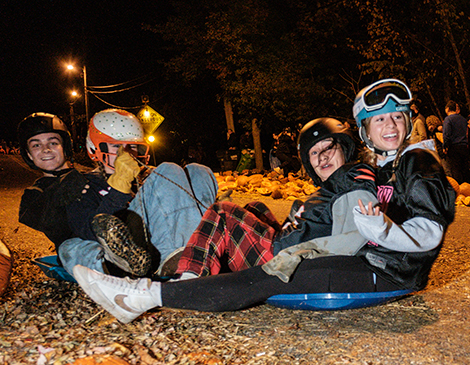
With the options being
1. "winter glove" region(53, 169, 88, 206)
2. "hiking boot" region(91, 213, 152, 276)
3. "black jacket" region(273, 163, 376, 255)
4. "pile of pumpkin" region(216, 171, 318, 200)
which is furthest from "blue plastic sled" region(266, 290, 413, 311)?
"pile of pumpkin" region(216, 171, 318, 200)

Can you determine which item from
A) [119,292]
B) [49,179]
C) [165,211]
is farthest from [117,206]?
[119,292]

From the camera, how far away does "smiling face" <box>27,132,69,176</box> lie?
395 cm

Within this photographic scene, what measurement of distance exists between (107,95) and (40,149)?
107ft

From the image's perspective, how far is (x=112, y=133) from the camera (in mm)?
3992

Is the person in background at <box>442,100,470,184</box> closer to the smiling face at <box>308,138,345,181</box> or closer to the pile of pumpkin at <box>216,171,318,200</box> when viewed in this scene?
the pile of pumpkin at <box>216,171,318,200</box>

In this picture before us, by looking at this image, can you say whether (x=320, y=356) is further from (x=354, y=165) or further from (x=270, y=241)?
(x=354, y=165)

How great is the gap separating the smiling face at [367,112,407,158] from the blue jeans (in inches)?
54.9

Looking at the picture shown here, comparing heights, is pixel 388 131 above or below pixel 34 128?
below

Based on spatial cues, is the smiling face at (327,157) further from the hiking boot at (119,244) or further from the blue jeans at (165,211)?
the hiking boot at (119,244)

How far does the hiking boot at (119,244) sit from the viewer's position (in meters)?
2.92

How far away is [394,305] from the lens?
3.26 metres

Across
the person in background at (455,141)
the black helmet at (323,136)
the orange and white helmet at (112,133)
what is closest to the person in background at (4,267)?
the orange and white helmet at (112,133)

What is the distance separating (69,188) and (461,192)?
7563mm

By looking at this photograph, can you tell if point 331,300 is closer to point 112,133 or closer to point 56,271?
point 56,271
